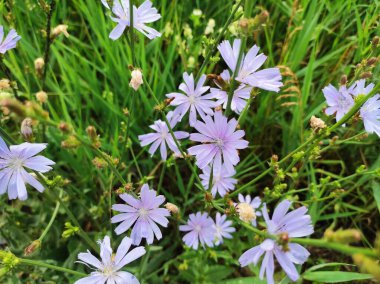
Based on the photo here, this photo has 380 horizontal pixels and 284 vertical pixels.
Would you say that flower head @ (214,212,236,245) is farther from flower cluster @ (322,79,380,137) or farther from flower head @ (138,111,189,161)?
flower cluster @ (322,79,380,137)

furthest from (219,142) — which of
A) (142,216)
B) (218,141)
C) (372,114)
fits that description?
(372,114)

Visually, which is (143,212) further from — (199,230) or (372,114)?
(372,114)

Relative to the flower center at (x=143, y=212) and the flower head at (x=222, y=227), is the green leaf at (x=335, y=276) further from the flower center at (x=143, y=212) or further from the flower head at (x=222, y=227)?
the flower center at (x=143, y=212)

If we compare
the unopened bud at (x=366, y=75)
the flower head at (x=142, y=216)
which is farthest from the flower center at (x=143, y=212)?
the unopened bud at (x=366, y=75)

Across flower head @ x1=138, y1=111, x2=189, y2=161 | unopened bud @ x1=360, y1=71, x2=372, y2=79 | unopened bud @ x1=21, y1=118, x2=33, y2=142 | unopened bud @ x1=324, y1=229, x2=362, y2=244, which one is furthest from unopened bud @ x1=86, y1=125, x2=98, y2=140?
unopened bud @ x1=360, y1=71, x2=372, y2=79

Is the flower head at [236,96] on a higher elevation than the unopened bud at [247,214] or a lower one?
higher

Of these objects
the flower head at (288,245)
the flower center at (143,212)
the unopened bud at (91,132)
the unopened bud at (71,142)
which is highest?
the unopened bud at (91,132)
